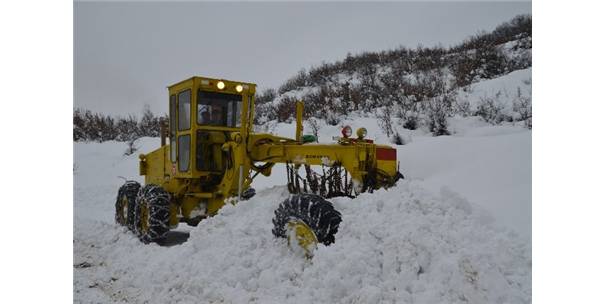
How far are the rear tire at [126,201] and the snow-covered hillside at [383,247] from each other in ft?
4.45

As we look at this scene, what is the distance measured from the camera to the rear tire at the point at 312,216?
327 centimetres

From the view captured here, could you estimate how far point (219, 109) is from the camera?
5293 mm

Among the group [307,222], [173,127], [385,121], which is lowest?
[307,222]

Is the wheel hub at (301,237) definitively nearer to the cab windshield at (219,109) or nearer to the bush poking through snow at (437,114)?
the bush poking through snow at (437,114)

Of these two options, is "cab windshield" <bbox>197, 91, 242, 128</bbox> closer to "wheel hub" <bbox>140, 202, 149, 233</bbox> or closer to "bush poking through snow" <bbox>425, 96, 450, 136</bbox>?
"wheel hub" <bbox>140, 202, 149, 233</bbox>

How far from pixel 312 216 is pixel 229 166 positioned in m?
1.93

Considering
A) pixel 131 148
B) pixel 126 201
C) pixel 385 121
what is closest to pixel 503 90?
pixel 385 121

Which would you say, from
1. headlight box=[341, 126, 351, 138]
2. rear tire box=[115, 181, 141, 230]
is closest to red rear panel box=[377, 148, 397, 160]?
headlight box=[341, 126, 351, 138]

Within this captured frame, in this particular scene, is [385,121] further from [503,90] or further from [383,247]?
[383,247]

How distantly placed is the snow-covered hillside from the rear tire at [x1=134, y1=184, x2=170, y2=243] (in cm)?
63

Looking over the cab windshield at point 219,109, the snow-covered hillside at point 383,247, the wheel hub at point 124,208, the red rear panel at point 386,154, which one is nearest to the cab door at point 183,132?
the cab windshield at point 219,109

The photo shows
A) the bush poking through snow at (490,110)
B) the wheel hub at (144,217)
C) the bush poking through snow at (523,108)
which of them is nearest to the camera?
the bush poking through snow at (523,108)

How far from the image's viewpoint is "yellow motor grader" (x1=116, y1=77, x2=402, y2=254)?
3.76 m

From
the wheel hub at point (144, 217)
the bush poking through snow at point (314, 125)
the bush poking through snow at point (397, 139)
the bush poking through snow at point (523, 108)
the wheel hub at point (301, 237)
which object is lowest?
the wheel hub at point (144, 217)
